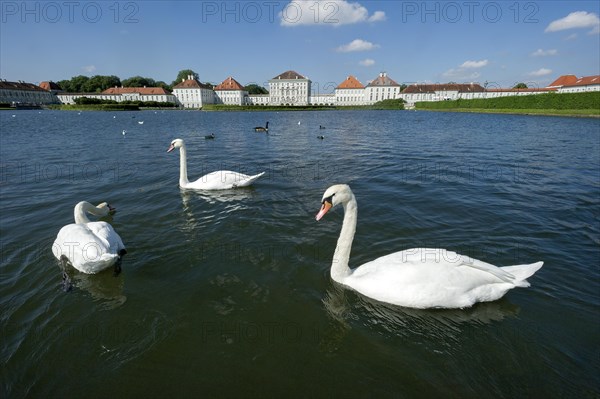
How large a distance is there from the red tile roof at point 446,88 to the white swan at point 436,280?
15844 centimetres

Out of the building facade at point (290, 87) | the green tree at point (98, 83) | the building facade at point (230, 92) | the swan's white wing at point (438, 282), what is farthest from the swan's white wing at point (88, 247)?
the green tree at point (98, 83)

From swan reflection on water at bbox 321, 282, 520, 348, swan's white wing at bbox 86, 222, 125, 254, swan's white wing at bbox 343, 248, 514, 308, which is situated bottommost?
swan reflection on water at bbox 321, 282, 520, 348

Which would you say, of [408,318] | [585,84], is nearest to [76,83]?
[408,318]

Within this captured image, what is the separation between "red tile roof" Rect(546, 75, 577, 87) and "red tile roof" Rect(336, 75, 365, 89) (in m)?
82.9

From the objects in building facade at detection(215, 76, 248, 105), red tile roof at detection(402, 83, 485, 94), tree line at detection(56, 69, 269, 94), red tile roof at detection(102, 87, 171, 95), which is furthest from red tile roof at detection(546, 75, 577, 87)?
tree line at detection(56, 69, 269, 94)

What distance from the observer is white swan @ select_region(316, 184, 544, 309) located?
12.8 feet

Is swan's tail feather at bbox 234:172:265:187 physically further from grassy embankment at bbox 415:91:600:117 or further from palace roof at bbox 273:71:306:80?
palace roof at bbox 273:71:306:80

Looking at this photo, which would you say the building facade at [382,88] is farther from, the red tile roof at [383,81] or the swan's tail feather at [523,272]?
the swan's tail feather at [523,272]

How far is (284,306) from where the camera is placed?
4.23 meters

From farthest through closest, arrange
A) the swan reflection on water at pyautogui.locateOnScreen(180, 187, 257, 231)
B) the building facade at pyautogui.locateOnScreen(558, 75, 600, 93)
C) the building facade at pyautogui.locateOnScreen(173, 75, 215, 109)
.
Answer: the building facade at pyautogui.locateOnScreen(173, 75, 215, 109), the building facade at pyautogui.locateOnScreen(558, 75, 600, 93), the swan reflection on water at pyautogui.locateOnScreen(180, 187, 257, 231)

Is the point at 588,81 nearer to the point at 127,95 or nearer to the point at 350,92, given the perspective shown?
the point at 350,92

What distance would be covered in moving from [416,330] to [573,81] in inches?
6691

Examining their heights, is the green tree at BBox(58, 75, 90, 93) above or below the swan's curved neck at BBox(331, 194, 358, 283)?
above

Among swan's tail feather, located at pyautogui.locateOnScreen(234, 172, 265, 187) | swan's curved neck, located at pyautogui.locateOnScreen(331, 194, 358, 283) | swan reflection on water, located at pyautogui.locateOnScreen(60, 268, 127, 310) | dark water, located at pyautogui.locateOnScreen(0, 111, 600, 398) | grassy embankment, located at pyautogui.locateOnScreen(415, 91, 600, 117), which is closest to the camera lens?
dark water, located at pyautogui.locateOnScreen(0, 111, 600, 398)
